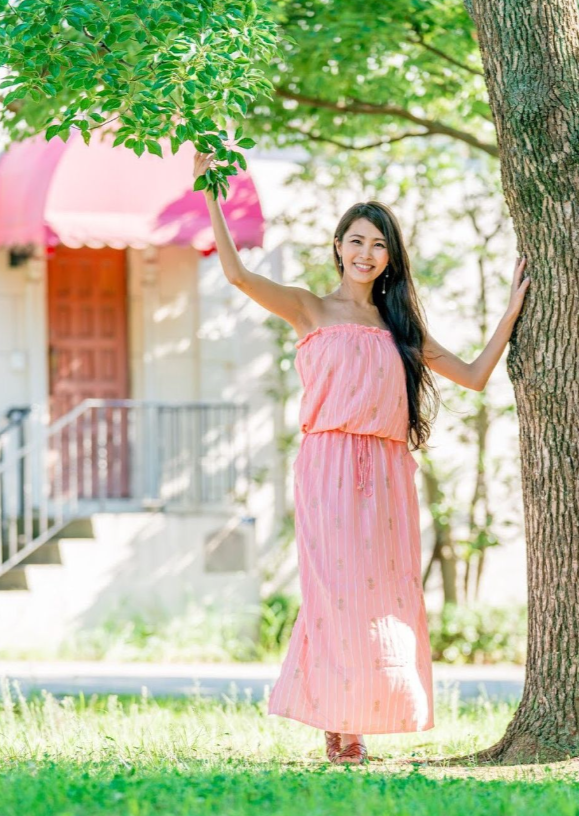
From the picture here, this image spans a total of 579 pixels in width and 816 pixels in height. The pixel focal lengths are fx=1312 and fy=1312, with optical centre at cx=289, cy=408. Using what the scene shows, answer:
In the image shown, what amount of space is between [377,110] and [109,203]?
8.03 ft

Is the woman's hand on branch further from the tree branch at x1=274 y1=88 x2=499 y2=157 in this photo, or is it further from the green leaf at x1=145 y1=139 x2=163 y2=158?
the tree branch at x1=274 y1=88 x2=499 y2=157

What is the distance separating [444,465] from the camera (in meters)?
11.5

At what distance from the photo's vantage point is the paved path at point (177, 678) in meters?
8.16

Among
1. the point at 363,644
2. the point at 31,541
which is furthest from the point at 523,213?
the point at 31,541

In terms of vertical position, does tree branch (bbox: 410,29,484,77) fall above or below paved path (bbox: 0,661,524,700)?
above

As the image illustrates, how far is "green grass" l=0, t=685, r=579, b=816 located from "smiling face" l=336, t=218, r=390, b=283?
1827mm

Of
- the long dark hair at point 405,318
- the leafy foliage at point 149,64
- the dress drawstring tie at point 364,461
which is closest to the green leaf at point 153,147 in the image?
the leafy foliage at point 149,64

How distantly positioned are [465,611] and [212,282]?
11.8 ft

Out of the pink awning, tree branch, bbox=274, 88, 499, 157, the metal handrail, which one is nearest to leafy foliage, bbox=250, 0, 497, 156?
tree branch, bbox=274, 88, 499, 157

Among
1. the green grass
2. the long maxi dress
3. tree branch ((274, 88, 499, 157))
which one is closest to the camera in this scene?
the green grass

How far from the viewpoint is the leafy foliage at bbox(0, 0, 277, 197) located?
15.6ft

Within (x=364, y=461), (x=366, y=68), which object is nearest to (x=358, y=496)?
(x=364, y=461)

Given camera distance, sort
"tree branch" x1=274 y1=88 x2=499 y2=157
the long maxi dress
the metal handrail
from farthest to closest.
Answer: the metal handrail
"tree branch" x1=274 y1=88 x2=499 y2=157
the long maxi dress

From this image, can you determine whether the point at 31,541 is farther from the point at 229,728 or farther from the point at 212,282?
the point at 229,728
